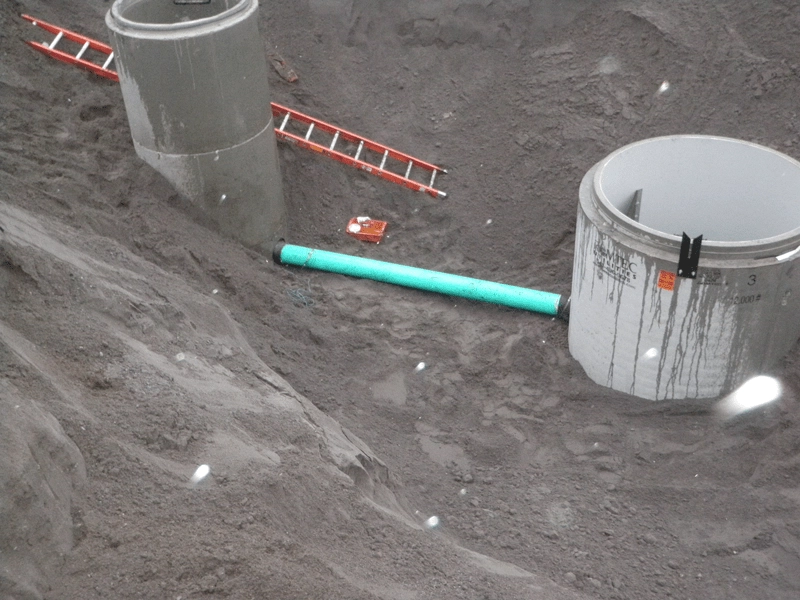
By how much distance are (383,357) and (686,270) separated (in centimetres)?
208

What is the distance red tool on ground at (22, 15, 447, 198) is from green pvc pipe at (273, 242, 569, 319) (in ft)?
3.05

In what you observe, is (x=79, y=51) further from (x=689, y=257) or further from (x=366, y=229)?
(x=689, y=257)

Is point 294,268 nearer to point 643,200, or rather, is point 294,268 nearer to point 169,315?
point 169,315

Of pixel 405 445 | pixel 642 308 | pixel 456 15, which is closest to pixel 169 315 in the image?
pixel 405 445

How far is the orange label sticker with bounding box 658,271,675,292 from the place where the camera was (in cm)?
468

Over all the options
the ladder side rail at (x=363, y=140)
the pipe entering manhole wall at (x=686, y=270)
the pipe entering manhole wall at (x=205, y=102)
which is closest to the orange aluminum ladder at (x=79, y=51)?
the pipe entering manhole wall at (x=205, y=102)

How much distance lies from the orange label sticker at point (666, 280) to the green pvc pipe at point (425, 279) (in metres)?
1.21

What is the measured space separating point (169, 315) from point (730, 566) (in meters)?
3.22

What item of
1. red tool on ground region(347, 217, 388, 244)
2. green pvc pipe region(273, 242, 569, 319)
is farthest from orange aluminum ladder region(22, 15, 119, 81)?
red tool on ground region(347, 217, 388, 244)

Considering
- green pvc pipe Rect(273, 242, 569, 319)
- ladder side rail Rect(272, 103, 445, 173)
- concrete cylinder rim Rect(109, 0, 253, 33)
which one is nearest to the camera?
concrete cylinder rim Rect(109, 0, 253, 33)

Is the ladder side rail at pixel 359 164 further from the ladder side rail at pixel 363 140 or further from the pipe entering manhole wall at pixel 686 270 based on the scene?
the pipe entering manhole wall at pixel 686 270

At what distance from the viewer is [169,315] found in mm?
4723

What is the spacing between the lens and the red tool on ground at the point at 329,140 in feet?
22.3

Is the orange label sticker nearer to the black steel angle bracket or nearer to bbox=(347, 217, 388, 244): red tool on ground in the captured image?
the black steel angle bracket
